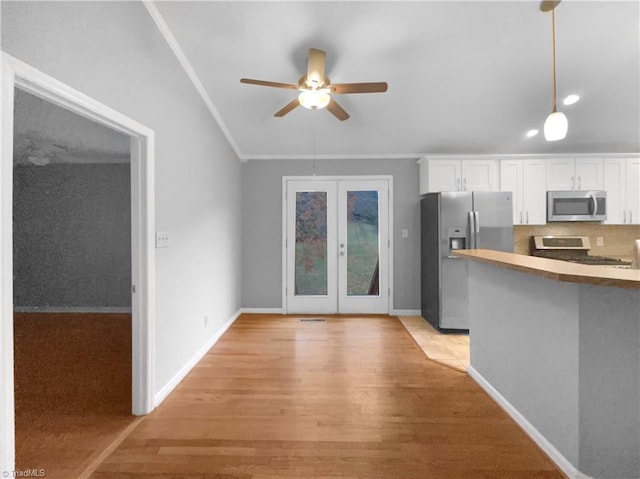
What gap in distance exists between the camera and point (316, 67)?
8.68ft

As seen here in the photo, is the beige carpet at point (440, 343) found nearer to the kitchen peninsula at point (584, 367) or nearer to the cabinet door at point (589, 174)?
the kitchen peninsula at point (584, 367)

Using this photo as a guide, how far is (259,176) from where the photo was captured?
Result: 493cm

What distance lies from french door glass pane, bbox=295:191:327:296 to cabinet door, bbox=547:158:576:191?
303 centimetres

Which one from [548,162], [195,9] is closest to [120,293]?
[195,9]

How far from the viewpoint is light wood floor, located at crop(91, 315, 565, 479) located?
5.69 feet

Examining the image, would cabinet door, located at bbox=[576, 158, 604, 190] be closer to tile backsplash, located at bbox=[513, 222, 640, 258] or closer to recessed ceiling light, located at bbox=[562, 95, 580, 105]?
tile backsplash, located at bbox=[513, 222, 640, 258]

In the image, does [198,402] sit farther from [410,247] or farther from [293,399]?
[410,247]

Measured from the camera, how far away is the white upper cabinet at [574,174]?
4.27 meters

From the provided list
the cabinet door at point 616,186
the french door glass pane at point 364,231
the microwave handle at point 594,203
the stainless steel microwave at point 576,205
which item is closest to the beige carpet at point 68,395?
the french door glass pane at point 364,231

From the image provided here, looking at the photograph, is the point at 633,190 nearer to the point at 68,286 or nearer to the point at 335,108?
the point at 335,108

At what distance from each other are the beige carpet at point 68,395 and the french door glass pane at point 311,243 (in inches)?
93.9

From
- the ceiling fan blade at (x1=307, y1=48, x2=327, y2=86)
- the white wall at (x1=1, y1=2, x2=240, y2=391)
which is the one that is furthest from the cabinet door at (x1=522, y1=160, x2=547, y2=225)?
the white wall at (x1=1, y1=2, x2=240, y2=391)

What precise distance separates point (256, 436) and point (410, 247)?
3.49 meters

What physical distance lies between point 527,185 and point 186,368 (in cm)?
458
